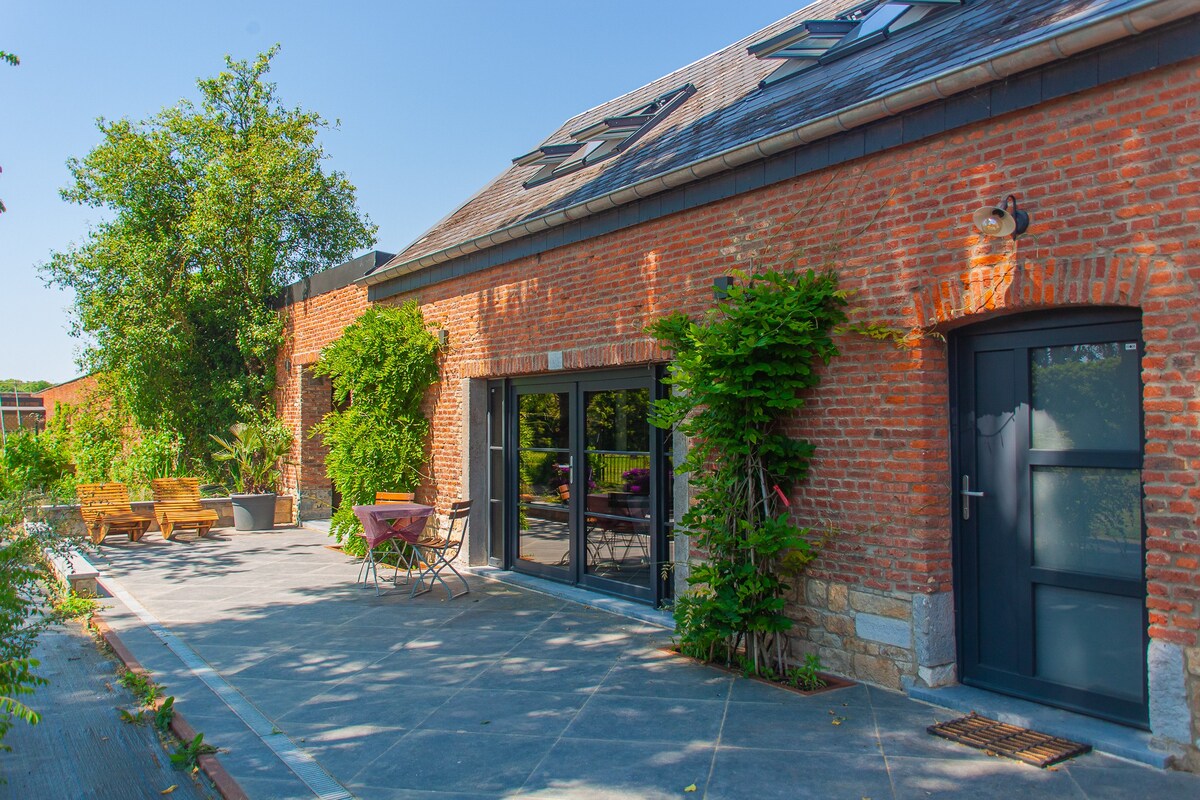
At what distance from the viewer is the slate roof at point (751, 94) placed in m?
5.25

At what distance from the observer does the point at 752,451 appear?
6.01 m

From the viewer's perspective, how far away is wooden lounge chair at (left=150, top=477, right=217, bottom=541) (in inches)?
512

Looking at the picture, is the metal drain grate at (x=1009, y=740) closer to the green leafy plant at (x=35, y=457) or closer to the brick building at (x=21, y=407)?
the green leafy plant at (x=35, y=457)

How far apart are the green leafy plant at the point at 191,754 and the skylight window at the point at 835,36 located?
22.3 feet

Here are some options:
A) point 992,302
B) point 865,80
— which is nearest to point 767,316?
point 992,302

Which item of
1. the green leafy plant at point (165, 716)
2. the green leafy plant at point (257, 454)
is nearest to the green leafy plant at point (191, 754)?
the green leafy plant at point (165, 716)

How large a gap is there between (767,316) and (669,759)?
2816 millimetres

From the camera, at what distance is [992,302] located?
491 cm

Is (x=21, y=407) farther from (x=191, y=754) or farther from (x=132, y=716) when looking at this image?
(x=191, y=754)

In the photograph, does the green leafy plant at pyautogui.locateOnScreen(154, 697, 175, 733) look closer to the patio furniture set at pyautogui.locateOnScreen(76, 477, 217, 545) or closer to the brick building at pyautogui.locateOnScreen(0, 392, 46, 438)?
the patio furniture set at pyautogui.locateOnScreen(76, 477, 217, 545)

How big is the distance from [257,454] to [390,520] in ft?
25.3

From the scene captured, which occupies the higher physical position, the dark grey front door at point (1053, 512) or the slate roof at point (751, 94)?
the slate roof at point (751, 94)

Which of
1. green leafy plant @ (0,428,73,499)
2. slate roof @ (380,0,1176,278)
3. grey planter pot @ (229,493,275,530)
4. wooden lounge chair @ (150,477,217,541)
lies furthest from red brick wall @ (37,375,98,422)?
slate roof @ (380,0,1176,278)

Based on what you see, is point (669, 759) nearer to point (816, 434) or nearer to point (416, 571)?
point (816, 434)
